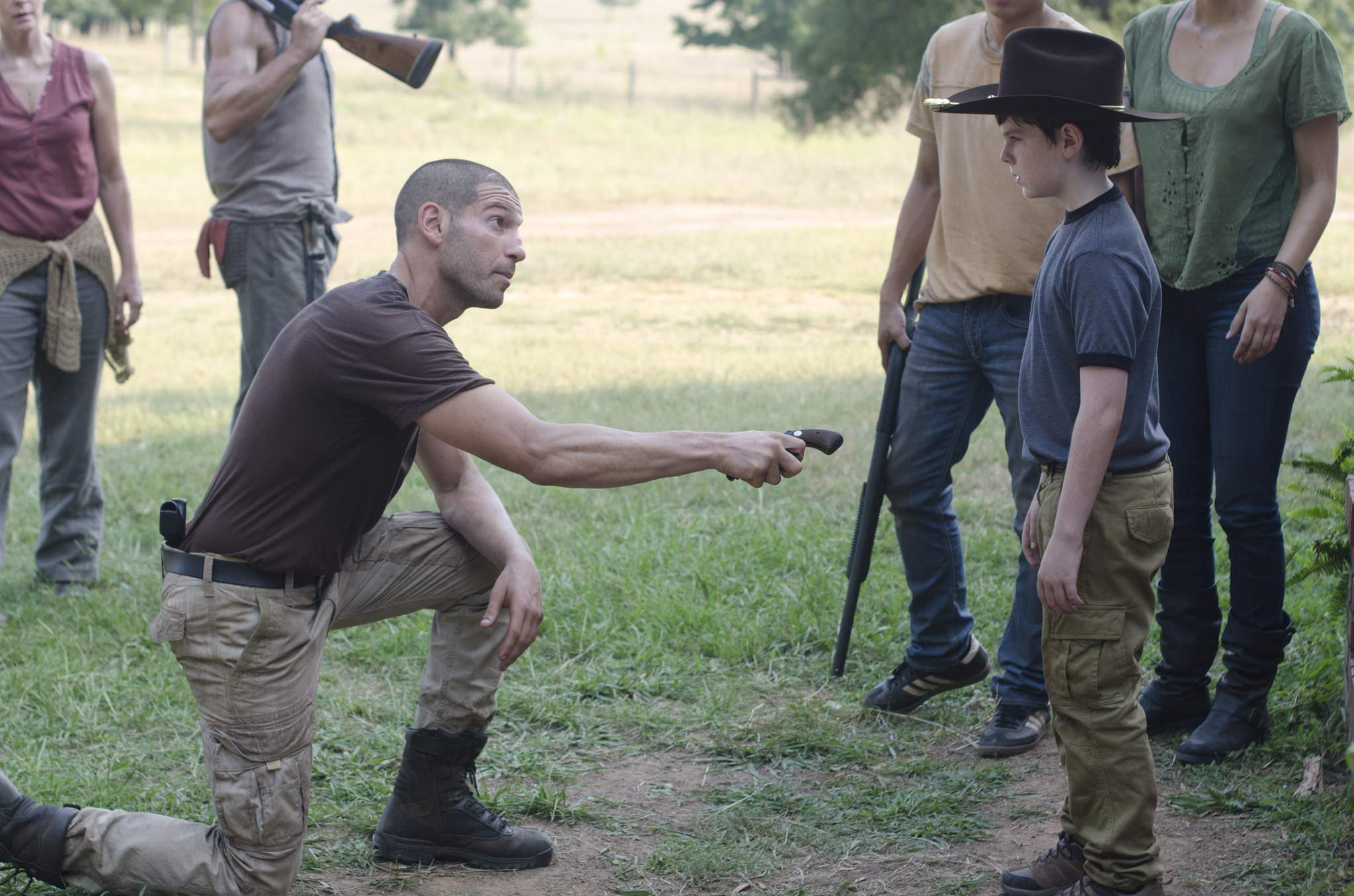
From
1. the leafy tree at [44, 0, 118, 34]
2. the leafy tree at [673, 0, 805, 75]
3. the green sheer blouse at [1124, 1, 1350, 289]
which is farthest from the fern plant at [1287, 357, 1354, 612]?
the leafy tree at [44, 0, 118, 34]

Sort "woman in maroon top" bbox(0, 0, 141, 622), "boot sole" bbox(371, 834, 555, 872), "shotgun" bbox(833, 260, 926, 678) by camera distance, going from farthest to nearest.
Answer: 1. "woman in maroon top" bbox(0, 0, 141, 622)
2. "shotgun" bbox(833, 260, 926, 678)
3. "boot sole" bbox(371, 834, 555, 872)

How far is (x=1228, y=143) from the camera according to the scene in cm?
343

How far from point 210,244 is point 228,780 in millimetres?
2992

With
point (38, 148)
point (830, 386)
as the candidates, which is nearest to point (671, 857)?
point (38, 148)

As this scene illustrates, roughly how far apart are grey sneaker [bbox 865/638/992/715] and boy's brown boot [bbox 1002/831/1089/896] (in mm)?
1085

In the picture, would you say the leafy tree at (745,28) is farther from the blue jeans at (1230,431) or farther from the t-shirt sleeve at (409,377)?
the t-shirt sleeve at (409,377)

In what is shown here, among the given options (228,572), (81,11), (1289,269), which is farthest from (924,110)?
(81,11)

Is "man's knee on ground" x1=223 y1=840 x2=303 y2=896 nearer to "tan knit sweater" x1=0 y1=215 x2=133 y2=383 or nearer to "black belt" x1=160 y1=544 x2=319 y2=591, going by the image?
"black belt" x1=160 y1=544 x2=319 y2=591

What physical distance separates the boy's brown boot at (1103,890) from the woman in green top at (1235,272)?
88cm

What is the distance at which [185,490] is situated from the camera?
6.47m

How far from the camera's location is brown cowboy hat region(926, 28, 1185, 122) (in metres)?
2.76

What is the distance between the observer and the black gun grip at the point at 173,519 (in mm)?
2877

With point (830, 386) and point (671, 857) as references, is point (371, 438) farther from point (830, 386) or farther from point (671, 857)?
point (830, 386)

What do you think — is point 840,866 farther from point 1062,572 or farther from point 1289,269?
point 1289,269
